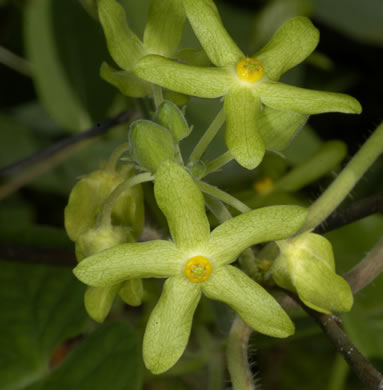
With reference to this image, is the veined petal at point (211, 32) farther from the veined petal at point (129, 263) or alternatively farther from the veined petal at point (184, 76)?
the veined petal at point (129, 263)

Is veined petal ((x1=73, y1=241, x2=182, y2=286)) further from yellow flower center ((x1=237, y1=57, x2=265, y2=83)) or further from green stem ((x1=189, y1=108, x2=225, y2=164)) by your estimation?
yellow flower center ((x1=237, y1=57, x2=265, y2=83))

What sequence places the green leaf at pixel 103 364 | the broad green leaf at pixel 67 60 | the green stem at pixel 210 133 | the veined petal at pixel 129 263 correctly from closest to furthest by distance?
the veined petal at pixel 129 263 < the green stem at pixel 210 133 < the green leaf at pixel 103 364 < the broad green leaf at pixel 67 60

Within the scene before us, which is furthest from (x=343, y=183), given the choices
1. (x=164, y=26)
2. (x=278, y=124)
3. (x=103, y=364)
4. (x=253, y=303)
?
(x=103, y=364)

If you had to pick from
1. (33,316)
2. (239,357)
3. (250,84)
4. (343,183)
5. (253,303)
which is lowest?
(33,316)

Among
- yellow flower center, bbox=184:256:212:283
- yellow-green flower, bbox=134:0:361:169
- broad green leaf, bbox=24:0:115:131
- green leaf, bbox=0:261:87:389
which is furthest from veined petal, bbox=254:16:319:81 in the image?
broad green leaf, bbox=24:0:115:131

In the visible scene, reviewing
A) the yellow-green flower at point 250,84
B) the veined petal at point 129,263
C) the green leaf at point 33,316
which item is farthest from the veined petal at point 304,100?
the green leaf at point 33,316

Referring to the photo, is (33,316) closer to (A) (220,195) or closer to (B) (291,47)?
(A) (220,195)

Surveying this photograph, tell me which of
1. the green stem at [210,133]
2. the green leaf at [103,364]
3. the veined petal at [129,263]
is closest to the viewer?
the veined petal at [129,263]
